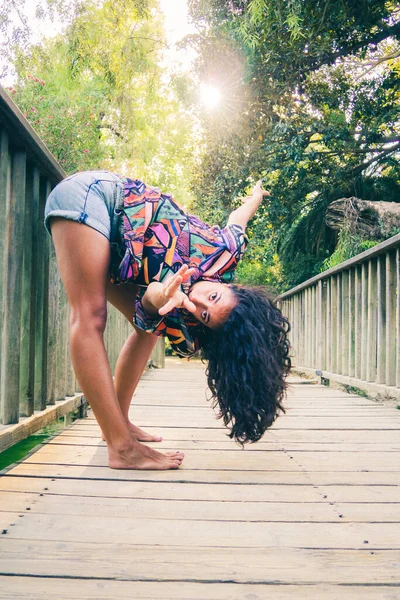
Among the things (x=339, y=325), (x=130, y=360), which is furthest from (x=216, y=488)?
(x=339, y=325)

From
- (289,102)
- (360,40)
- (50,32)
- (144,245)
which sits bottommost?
(144,245)

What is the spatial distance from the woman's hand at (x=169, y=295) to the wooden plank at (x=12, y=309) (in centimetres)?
41

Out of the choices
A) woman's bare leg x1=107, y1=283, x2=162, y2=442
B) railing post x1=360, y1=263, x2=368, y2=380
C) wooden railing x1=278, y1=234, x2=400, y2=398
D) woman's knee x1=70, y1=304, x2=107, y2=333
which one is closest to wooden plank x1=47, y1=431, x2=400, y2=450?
woman's bare leg x1=107, y1=283, x2=162, y2=442

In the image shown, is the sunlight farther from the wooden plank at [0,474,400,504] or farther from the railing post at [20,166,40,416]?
the wooden plank at [0,474,400,504]

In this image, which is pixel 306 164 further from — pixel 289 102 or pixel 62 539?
pixel 62 539

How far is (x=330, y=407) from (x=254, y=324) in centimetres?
161

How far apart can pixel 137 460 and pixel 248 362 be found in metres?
0.44

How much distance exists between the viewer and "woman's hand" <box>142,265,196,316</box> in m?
1.33

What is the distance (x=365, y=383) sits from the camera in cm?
310

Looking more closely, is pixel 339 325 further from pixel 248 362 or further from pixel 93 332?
pixel 93 332

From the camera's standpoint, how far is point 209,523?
42.2 inches

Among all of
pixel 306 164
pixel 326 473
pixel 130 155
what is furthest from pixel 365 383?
pixel 130 155

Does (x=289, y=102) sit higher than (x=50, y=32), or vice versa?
(x=50, y=32)

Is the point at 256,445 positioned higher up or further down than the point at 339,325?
further down
